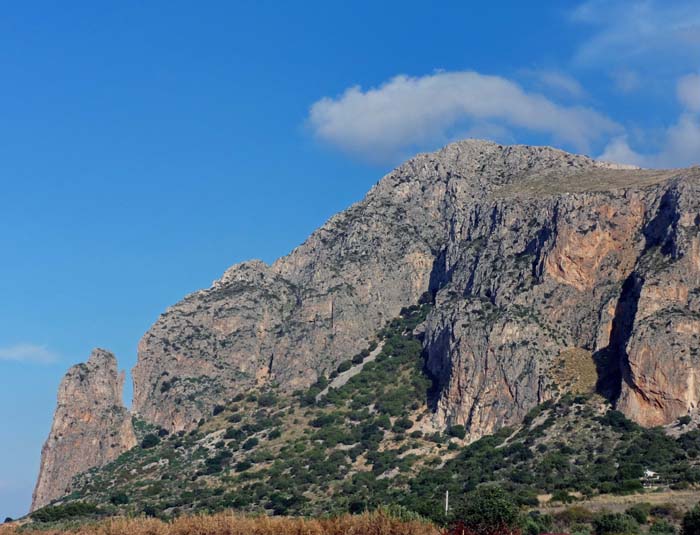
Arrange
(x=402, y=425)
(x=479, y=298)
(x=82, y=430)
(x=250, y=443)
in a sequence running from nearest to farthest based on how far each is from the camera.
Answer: (x=402, y=425) < (x=479, y=298) < (x=250, y=443) < (x=82, y=430)

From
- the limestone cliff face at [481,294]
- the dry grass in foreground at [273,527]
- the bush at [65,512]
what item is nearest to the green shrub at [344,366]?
the limestone cliff face at [481,294]

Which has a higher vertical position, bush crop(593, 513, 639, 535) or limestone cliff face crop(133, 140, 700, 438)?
limestone cliff face crop(133, 140, 700, 438)

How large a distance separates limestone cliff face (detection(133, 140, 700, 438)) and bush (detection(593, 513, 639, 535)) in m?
35.8

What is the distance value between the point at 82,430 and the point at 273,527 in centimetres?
9046

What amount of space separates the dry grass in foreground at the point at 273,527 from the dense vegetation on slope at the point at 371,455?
1712 cm

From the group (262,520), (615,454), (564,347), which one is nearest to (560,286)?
(564,347)

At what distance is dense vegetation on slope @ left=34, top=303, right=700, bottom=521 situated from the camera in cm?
9106

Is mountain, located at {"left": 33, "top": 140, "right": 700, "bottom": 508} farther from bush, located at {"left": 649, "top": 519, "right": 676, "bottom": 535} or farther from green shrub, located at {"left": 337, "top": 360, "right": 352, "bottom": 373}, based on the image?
bush, located at {"left": 649, "top": 519, "right": 676, "bottom": 535}

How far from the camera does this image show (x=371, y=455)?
11225 cm

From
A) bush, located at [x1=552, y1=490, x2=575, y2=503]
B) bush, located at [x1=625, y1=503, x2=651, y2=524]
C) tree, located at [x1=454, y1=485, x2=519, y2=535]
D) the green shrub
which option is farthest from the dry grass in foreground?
the green shrub

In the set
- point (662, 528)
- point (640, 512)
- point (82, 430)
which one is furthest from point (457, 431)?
point (82, 430)

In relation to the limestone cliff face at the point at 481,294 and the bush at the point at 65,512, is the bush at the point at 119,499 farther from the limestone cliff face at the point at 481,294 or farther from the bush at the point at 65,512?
the limestone cliff face at the point at 481,294

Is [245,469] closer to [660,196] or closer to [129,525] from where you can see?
[660,196]

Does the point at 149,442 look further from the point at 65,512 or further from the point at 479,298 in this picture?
the point at 479,298
